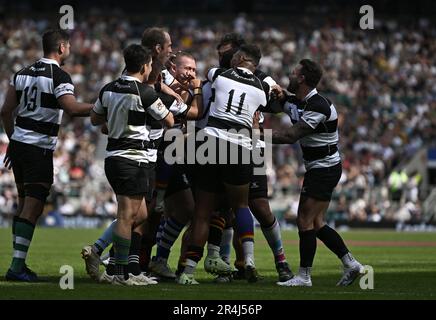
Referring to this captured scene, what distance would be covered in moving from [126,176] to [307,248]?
2076mm

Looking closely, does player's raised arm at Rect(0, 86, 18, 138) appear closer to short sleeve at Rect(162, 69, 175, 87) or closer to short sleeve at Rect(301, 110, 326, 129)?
short sleeve at Rect(162, 69, 175, 87)

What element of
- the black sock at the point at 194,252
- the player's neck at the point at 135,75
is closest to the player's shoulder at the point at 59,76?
the player's neck at the point at 135,75

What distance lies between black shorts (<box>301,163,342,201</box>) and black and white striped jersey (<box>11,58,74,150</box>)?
2.69m

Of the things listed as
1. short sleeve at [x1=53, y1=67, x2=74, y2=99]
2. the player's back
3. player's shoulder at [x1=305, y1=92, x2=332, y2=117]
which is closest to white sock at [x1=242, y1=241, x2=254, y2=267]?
the player's back

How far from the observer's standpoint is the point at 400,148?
31.4m

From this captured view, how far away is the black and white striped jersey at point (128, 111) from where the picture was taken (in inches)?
380

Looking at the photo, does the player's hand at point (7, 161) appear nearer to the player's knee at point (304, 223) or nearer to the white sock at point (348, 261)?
the player's knee at point (304, 223)

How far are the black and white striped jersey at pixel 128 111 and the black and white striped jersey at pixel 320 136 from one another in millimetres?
1662

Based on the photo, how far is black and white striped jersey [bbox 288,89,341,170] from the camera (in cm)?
1038

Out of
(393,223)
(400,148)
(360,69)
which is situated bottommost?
(393,223)

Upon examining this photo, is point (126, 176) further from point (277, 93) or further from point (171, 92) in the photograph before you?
point (277, 93)
